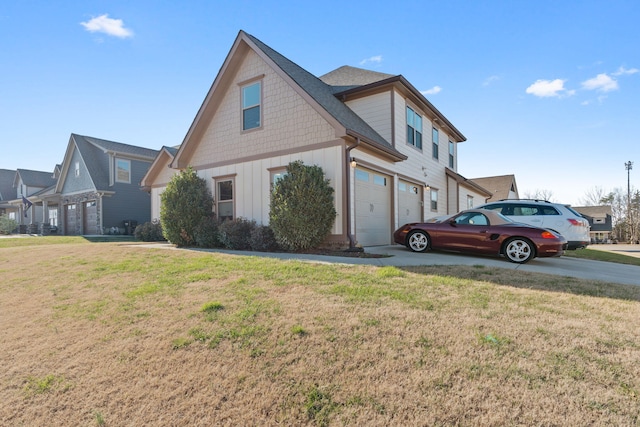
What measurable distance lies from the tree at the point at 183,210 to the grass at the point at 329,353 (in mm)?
6498

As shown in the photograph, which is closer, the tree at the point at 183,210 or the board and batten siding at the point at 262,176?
the board and batten siding at the point at 262,176

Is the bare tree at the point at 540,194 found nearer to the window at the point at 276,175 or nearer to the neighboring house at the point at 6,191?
the window at the point at 276,175

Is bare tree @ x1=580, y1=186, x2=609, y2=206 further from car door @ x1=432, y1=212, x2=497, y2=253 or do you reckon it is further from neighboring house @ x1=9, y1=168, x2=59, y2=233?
neighboring house @ x1=9, y1=168, x2=59, y2=233

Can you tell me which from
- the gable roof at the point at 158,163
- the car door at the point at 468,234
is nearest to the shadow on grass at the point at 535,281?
the car door at the point at 468,234

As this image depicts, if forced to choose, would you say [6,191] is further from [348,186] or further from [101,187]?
[348,186]

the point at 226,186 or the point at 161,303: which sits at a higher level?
the point at 226,186

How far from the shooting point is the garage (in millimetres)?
21859

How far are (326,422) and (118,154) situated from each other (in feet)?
81.3

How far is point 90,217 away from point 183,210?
14.8m

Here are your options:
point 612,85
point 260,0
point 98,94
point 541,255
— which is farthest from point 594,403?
point 98,94

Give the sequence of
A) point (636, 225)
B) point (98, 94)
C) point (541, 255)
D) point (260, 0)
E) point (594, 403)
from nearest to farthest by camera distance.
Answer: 1. point (594, 403)
2. point (541, 255)
3. point (260, 0)
4. point (98, 94)
5. point (636, 225)

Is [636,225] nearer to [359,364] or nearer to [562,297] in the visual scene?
[562,297]

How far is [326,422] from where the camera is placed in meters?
2.35

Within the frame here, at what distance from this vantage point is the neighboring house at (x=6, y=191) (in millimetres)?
31634
